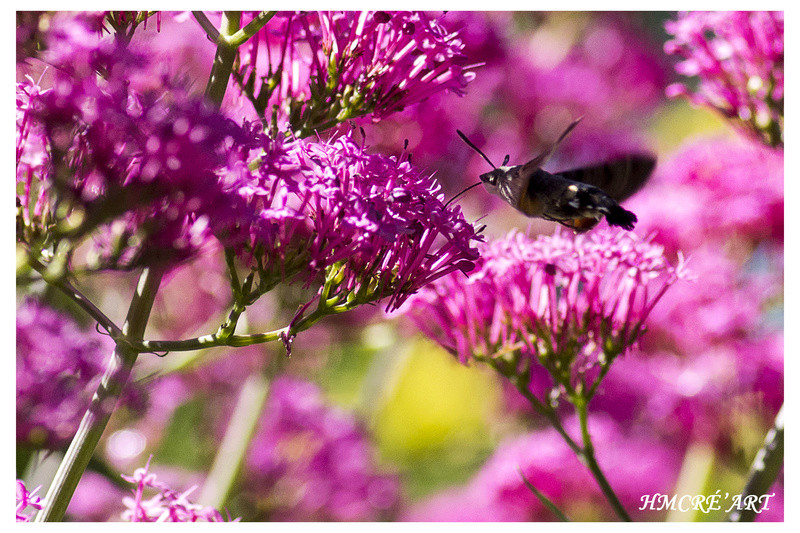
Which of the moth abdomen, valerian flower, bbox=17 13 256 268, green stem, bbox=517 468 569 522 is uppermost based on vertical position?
the moth abdomen

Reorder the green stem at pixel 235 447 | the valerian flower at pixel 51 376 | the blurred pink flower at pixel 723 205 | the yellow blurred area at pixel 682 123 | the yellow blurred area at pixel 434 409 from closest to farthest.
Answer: the valerian flower at pixel 51 376 < the green stem at pixel 235 447 < the blurred pink flower at pixel 723 205 < the yellow blurred area at pixel 434 409 < the yellow blurred area at pixel 682 123

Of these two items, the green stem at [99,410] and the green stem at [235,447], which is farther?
the green stem at [235,447]

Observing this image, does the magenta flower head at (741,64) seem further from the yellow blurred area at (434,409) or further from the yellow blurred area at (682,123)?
the yellow blurred area at (682,123)

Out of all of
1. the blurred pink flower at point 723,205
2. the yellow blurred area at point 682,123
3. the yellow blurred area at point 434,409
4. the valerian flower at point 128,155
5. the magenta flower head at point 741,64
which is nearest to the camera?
the valerian flower at point 128,155

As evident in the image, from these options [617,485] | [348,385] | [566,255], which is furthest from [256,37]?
[348,385]

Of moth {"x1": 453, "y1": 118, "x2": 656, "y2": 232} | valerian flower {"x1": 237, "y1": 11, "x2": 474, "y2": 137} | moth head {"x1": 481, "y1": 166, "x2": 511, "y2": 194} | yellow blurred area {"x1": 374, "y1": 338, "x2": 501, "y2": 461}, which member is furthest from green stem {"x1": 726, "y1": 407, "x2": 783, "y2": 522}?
yellow blurred area {"x1": 374, "y1": 338, "x2": 501, "y2": 461}

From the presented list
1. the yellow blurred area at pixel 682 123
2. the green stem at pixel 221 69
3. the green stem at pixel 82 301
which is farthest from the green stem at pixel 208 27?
the yellow blurred area at pixel 682 123

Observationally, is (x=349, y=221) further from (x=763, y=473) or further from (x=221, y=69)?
(x=763, y=473)

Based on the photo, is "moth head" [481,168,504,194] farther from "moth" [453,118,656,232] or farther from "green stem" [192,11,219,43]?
"green stem" [192,11,219,43]

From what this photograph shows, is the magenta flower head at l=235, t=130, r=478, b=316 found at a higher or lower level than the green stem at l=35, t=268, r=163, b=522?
higher
